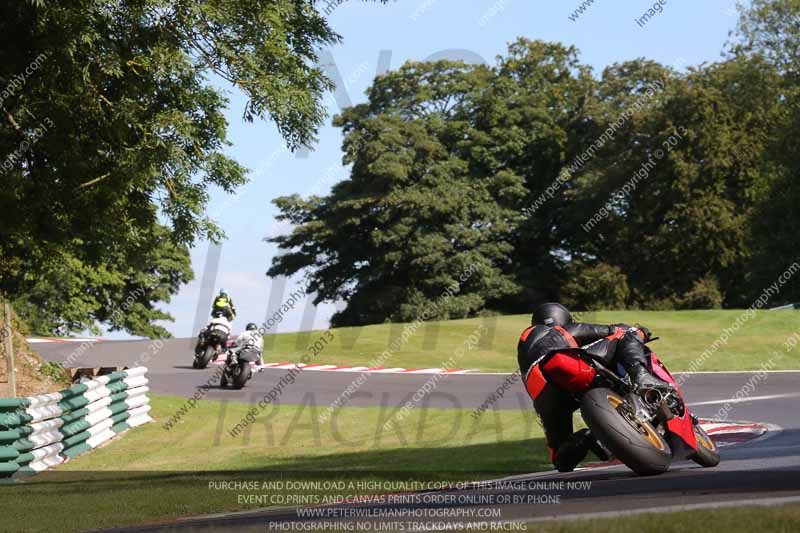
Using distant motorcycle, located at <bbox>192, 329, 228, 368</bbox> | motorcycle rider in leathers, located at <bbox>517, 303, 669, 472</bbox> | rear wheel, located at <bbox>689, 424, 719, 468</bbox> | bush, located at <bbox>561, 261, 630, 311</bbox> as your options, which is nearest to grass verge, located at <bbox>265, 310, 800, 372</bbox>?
distant motorcycle, located at <bbox>192, 329, 228, 368</bbox>

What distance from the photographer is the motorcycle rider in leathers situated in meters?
8.34

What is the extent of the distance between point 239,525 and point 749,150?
1856 inches

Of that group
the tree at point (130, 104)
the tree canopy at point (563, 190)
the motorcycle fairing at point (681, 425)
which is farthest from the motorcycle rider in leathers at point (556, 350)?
the tree canopy at point (563, 190)

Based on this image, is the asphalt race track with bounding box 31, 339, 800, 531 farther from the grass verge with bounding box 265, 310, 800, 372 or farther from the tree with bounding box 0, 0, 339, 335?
A: the grass verge with bounding box 265, 310, 800, 372

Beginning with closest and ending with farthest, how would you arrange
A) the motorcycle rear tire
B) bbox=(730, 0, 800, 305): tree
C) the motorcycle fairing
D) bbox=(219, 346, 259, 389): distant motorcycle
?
the motorcycle fairing → bbox=(219, 346, 259, 389): distant motorcycle → the motorcycle rear tire → bbox=(730, 0, 800, 305): tree

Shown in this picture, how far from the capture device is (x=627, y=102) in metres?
54.0

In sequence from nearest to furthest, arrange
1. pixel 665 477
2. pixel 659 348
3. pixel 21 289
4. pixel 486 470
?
pixel 665 477
pixel 486 470
pixel 21 289
pixel 659 348

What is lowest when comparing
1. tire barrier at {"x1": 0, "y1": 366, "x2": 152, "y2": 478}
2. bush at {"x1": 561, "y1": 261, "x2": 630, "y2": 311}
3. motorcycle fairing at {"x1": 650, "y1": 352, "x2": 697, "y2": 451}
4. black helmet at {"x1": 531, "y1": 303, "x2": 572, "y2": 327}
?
tire barrier at {"x1": 0, "y1": 366, "x2": 152, "y2": 478}

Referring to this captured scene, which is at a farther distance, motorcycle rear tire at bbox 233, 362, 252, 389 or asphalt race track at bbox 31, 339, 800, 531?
motorcycle rear tire at bbox 233, 362, 252, 389

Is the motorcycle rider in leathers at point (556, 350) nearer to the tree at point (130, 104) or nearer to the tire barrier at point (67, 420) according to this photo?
the tree at point (130, 104)

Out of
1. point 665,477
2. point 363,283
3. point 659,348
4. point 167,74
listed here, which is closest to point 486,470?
point 665,477

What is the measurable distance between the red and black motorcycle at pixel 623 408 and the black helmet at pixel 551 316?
1.21 ft

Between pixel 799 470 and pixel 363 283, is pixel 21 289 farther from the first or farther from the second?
pixel 363 283

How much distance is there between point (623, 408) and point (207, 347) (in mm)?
19877
